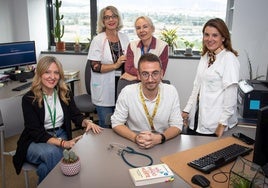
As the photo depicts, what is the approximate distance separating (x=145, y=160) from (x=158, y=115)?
47cm

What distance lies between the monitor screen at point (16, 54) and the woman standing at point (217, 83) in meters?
2.38

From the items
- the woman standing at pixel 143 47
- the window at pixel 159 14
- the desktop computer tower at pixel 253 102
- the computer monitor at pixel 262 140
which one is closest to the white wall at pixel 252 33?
the window at pixel 159 14

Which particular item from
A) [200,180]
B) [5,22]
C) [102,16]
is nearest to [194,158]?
[200,180]

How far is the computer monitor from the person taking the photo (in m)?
1.28

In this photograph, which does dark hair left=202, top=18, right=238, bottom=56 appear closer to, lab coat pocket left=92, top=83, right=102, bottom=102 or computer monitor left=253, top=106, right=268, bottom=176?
computer monitor left=253, top=106, right=268, bottom=176

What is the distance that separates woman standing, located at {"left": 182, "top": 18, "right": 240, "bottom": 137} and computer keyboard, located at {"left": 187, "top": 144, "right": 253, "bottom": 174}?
10.9 inches

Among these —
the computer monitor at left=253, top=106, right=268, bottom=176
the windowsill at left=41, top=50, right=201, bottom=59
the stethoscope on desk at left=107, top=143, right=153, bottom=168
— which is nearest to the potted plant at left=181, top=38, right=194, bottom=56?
the windowsill at left=41, top=50, right=201, bottom=59

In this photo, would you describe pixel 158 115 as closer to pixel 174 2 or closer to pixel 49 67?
pixel 49 67

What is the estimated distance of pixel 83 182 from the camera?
1.31m

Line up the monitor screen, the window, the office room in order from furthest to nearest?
the window < the office room < the monitor screen

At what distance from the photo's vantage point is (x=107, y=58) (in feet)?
9.00

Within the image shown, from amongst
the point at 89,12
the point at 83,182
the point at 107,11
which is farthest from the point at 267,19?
the point at 83,182

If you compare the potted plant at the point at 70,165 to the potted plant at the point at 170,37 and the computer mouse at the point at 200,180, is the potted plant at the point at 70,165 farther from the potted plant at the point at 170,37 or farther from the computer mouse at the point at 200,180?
the potted plant at the point at 170,37

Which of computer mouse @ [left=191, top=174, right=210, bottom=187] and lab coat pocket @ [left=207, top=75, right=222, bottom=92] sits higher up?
lab coat pocket @ [left=207, top=75, right=222, bottom=92]
